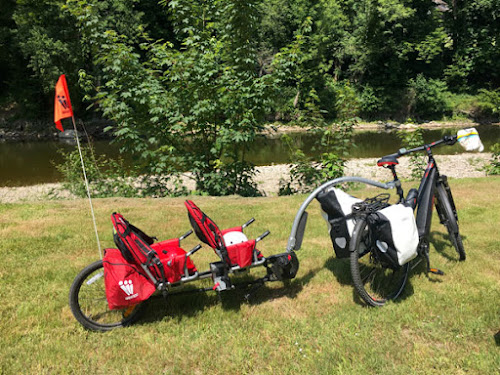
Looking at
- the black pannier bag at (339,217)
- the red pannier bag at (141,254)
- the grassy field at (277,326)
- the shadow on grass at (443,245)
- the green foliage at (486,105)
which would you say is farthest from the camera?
the green foliage at (486,105)

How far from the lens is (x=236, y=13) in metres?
7.65

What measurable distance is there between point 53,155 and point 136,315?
21.5 metres

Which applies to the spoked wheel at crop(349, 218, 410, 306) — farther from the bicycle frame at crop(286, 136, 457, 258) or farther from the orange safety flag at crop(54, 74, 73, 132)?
the orange safety flag at crop(54, 74, 73, 132)

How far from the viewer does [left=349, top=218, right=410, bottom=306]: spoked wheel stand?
3162mm

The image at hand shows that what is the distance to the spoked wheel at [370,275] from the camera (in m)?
3.16

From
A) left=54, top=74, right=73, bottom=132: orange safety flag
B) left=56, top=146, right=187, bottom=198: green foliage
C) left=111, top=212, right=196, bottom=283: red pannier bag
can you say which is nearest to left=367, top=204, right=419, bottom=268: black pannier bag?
left=111, top=212, right=196, bottom=283: red pannier bag

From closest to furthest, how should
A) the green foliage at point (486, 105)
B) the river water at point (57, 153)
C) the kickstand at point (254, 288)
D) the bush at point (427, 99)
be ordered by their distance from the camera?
the kickstand at point (254, 288), the river water at point (57, 153), the green foliage at point (486, 105), the bush at point (427, 99)

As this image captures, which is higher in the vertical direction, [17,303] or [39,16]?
[39,16]

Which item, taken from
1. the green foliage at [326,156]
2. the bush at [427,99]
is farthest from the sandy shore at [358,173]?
the bush at [427,99]

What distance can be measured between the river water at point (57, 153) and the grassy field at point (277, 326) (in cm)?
712

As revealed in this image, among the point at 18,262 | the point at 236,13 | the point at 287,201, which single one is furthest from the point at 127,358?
the point at 236,13

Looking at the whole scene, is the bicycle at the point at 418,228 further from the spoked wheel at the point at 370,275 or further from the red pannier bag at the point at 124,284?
the red pannier bag at the point at 124,284

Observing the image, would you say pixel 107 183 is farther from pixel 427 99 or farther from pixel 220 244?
pixel 427 99

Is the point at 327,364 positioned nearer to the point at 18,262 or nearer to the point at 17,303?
the point at 17,303
